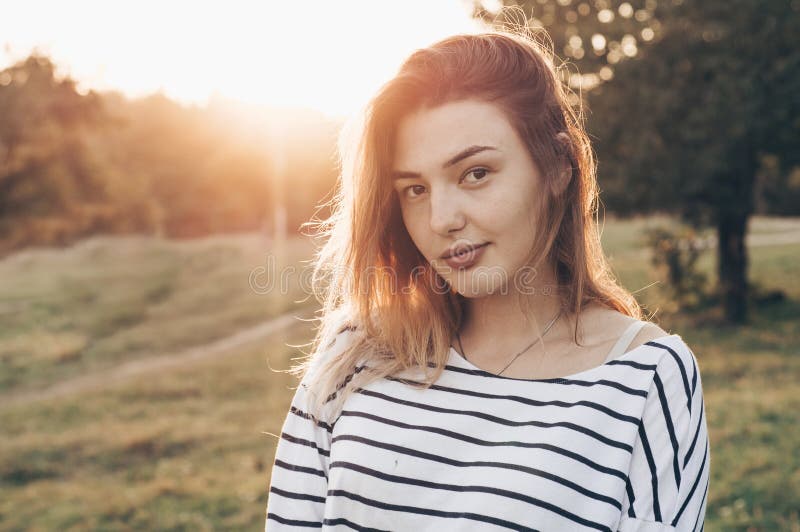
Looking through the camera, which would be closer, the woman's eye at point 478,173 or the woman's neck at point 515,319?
the woman's eye at point 478,173

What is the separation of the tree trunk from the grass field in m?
0.42

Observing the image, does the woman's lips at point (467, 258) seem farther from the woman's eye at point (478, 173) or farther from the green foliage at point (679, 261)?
the green foliage at point (679, 261)

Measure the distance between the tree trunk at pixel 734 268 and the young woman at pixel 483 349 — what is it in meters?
13.4

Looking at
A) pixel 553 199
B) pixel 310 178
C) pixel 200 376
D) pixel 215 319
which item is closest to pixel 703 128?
pixel 200 376

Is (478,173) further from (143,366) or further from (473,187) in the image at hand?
(143,366)

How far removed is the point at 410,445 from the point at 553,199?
763mm

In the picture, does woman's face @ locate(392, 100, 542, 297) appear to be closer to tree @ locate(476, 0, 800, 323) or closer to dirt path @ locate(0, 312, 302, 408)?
dirt path @ locate(0, 312, 302, 408)

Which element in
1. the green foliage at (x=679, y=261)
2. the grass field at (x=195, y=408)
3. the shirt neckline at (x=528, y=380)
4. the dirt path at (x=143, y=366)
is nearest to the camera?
the shirt neckline at (x=528, y=380)

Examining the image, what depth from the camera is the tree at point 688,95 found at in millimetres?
11688

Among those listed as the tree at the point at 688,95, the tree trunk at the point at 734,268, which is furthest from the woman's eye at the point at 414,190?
the tree trunk at the point at 734,268

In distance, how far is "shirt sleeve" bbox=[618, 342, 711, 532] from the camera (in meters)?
1.72

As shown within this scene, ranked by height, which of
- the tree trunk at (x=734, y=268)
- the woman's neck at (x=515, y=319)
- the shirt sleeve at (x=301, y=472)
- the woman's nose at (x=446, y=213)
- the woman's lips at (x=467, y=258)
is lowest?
the tree trunk at (x=734, y=268)

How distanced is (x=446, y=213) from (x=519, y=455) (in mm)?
633

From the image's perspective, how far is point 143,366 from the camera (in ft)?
53.6
